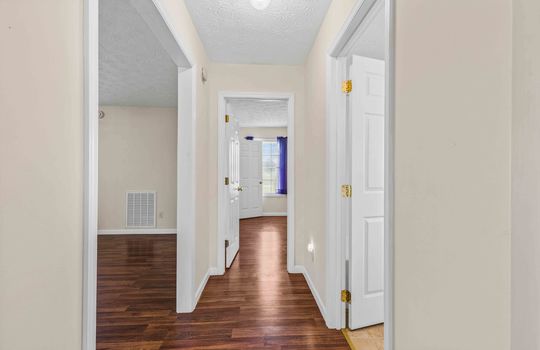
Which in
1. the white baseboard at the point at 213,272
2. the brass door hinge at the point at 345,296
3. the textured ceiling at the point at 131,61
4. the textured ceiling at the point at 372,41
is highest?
the textured ceiling at the point at 131,61

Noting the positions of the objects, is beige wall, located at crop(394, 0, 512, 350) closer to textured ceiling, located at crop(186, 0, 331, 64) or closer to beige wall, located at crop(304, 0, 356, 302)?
beige wall, located at crop(304, 0, 356, 302)

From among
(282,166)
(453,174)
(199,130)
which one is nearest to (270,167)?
(282,166)

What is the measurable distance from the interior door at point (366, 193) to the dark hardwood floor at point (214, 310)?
0.33 meters

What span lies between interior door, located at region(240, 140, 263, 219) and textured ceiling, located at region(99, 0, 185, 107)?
2.27m

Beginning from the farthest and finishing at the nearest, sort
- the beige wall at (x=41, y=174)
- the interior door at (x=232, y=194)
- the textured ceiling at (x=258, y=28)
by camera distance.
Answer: the interior door at (x=232, y=194)
the textured ceiling at (x=258, y=28)
the beige wall at (x=41, y=174)

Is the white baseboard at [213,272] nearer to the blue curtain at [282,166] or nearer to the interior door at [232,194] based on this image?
the interior door at [232,194]

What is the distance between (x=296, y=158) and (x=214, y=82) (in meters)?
1.30

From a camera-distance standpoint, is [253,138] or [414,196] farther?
[253,138]

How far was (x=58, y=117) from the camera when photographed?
0.78 metres

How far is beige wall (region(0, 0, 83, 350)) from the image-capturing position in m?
0.64

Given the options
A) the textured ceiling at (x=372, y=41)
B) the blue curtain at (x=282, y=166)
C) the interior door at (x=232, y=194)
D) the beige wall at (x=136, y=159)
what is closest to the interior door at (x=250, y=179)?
the blue curtain at (x=282, y=166)

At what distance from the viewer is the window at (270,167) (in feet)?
24.0

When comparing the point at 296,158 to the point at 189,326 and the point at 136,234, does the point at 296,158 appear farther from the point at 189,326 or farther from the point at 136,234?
the point at 136,234

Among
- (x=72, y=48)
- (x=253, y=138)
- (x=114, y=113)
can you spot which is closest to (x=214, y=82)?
(x=72, y=48)
